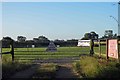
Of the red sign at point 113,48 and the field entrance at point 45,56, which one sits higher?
the red sign at point 113,48

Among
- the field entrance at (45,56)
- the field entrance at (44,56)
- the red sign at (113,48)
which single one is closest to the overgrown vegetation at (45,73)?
the red sign at (113,48)

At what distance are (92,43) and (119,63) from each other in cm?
1207

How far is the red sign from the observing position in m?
15.5

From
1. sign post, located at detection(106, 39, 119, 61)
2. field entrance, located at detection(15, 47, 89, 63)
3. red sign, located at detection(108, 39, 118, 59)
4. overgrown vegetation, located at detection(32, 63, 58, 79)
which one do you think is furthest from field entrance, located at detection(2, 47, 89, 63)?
overgrown vegetation, located at detection(32, 63, 58, 79)

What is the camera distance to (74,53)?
1238 inches

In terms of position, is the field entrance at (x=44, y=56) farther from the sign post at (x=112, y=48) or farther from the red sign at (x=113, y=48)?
the red sign at (x=113, y=48)

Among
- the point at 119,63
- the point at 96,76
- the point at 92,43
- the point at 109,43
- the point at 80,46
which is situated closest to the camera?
the point at 96,76

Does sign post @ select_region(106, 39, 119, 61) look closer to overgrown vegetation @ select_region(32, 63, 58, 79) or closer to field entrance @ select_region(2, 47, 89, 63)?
overgrown vegetation @ select_region(32, 63, 58, 79)

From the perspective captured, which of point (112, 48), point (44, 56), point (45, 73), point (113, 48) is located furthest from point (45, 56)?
point (45, 73)

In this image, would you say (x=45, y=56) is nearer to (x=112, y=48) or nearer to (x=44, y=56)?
(x=44, y=56)

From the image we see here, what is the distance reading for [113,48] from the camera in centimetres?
1619

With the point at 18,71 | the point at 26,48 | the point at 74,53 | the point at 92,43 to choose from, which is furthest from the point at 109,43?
the point at 26,48

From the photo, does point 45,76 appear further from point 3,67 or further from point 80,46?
point 80,46

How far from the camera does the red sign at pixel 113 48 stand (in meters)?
15.5
